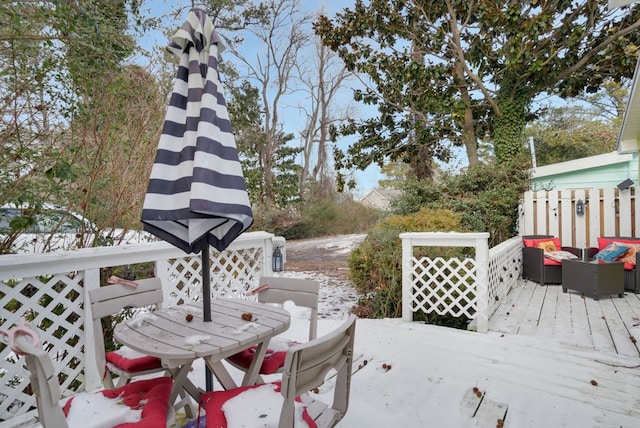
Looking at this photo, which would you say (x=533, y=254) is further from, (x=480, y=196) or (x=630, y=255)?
(x=480, y=196)

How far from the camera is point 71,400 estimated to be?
1.51 metres

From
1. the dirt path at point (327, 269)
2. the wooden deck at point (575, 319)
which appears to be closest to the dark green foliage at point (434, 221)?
the dirt path at point (327, 269)

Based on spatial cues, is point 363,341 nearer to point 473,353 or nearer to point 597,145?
point 473,353

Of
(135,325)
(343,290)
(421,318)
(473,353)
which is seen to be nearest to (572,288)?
(421,318)

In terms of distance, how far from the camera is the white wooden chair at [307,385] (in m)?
1.17

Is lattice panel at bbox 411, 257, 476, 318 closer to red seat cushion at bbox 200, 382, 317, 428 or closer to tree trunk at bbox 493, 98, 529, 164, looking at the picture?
red seat cushion at bbox 200, 382, 317, 428

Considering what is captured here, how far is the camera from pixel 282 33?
16.2 meters

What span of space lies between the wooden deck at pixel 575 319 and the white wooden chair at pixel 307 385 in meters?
2.86

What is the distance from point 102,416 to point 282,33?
17.3 meters

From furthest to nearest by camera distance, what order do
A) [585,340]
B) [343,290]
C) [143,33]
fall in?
[343,290]
[143,33]
[585,340]

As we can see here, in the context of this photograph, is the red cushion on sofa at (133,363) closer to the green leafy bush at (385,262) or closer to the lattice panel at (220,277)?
the lattice panel at (220,277)

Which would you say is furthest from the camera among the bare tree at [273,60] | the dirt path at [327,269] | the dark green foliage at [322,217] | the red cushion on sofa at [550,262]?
the bare tree at [273,60]

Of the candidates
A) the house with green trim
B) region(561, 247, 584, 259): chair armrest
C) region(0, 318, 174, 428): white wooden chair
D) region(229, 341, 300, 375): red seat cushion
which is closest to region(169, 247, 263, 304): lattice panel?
region(229, 341, 300, 375): red seat cushion

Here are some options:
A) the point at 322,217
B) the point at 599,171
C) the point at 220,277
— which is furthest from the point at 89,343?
the point at 322,217
